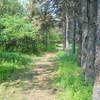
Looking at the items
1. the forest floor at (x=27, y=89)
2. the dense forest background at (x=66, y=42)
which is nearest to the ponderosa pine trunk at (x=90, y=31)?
the dense forest background at (x=66, y=42)

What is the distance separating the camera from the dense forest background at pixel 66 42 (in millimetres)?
6228

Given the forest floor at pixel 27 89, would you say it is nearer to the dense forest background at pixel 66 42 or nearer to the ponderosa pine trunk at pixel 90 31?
the dense forest background at pixel 66 42

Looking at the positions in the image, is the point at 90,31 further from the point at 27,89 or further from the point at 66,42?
the point at 66,42

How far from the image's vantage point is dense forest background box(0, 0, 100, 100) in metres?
6.23

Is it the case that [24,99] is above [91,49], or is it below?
below

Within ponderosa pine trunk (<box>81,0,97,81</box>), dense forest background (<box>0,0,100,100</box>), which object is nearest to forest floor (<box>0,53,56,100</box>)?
dense forest background (<box>0,0,100,100</box>)

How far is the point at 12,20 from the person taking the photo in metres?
17.7

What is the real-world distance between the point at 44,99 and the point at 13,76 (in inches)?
125

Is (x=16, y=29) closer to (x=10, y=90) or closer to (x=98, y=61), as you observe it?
(x=10, y=90)

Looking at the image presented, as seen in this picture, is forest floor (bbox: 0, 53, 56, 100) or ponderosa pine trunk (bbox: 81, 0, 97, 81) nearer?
forest floor (bbox: 0, 53, 56, 100)

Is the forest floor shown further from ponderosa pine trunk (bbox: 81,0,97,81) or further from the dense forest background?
ponderosa pine trunk (bbox: 81,0,97,81)

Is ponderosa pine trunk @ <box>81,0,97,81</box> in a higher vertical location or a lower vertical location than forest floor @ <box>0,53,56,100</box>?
higher

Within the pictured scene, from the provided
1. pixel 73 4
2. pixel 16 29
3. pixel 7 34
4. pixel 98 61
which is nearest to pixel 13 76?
pixel 73 4

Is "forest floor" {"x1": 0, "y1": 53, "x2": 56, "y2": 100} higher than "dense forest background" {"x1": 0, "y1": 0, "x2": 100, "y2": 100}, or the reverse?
"dense forest background" {"x1": 0, "y1": 0, "x2": 100, "y2": 100}
